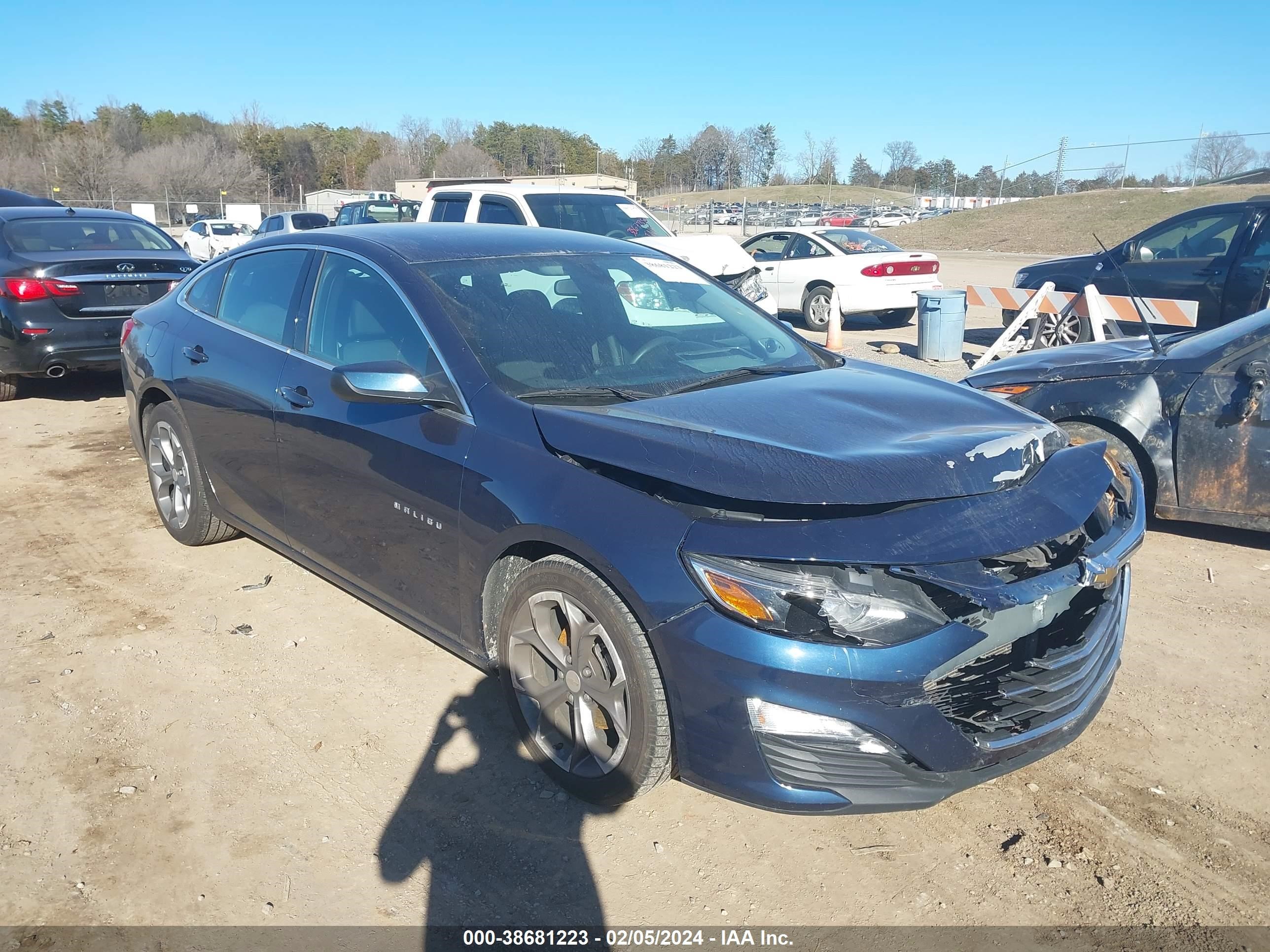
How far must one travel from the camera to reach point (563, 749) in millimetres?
3143

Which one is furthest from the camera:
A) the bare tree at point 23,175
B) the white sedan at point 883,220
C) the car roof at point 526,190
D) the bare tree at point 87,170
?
the bare tree at point 23,175

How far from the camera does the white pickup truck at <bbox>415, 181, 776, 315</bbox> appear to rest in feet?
35.4

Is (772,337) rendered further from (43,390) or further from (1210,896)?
(43,390)

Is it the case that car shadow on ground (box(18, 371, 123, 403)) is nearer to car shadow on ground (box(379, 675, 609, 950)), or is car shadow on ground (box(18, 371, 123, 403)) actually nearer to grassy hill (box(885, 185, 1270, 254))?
car shadow on ground (box(379, 675, 609, 950))

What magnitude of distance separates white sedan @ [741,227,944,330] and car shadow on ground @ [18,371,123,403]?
8.24m

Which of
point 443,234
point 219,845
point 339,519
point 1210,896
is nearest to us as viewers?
point 1210,896

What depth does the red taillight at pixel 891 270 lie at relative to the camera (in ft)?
45.2

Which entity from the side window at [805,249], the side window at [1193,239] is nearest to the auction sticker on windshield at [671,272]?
the side window at [1193,239]

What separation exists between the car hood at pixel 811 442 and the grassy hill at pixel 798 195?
6905 cm

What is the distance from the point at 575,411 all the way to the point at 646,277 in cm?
138

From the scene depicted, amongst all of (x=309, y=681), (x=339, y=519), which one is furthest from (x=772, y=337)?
(x=309, y=681)

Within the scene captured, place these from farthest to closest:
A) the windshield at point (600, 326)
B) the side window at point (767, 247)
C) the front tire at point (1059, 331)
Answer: the side window at point (767, 247), the front tire at point (1059, 331), the windshield at point (600, 326)

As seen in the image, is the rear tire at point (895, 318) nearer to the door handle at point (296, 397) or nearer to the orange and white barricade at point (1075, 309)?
the orange and white barricade at point (1075, 309)

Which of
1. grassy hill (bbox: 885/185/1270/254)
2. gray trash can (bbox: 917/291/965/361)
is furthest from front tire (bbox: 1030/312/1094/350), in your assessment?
grassy hill (bbox: 885/185/1270/254)
